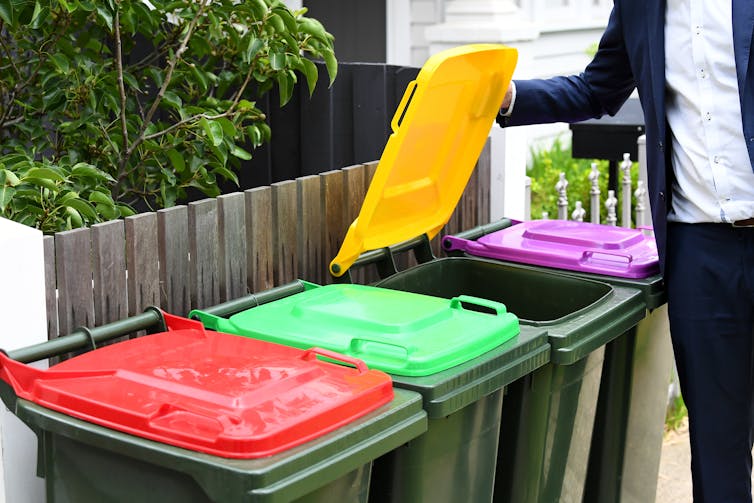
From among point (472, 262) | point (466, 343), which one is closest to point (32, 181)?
point (466, 343)

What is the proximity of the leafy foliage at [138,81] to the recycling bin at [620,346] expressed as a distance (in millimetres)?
812

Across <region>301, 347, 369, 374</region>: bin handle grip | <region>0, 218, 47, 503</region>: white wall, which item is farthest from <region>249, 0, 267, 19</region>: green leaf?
<region>301, 347, 369, 374</region>: bin handle grip

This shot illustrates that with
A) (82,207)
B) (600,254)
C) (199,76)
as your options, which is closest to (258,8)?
(199,76)

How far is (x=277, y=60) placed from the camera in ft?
12.3

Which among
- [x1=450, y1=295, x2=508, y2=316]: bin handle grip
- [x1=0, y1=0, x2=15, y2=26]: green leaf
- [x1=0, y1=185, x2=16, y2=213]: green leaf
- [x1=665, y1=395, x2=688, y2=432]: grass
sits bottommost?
[x1=665, y1=395, x2=688, y2=432]: grass

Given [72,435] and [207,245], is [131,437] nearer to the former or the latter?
[72,435]

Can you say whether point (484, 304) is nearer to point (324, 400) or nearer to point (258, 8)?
point (324, 400)

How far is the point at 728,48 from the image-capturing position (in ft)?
9.98

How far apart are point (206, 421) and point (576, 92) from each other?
1914mm

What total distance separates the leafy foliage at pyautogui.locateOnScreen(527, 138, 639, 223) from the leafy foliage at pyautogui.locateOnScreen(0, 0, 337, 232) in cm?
375

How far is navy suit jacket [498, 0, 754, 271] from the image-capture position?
9.86 feet

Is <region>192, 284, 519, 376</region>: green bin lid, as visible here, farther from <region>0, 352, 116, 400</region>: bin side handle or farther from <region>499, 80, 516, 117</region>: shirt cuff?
<region>499, 80, 516, 117</region>: shirt cuff

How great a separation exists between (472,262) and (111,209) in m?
1.11

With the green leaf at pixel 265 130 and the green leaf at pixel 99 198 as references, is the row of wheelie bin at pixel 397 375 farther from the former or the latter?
the green leaf at pixel 265 130
